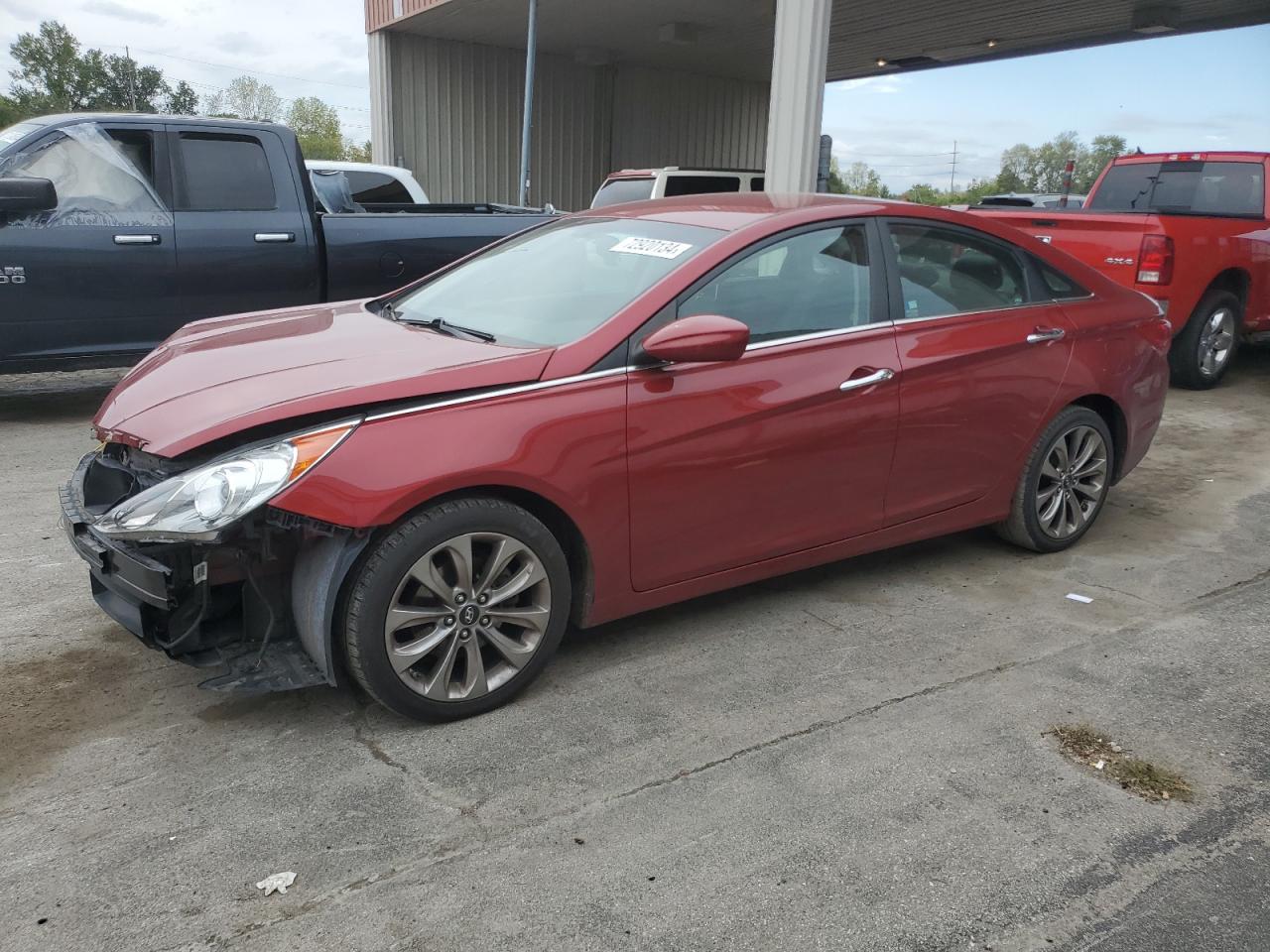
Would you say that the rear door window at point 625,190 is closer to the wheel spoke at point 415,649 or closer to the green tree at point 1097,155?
the wheel spoke at point 415,649

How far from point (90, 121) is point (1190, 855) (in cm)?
699

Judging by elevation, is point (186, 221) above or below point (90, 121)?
below

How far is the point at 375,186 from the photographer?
386 inches

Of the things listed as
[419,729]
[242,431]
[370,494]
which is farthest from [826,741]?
[242,431]

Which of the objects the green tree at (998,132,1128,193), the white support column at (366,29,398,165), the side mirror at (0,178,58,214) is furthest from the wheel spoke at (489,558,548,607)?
the green tree at (998,132,1128,193)

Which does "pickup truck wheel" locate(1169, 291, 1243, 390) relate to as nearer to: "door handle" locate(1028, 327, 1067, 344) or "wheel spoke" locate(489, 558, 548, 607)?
"door handle" locate(1028, 327, 1067, 344)

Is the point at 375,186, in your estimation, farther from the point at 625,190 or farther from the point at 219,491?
the point at 219,491

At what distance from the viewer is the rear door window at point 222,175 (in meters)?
6.67

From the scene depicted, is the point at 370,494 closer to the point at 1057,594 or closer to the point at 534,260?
the point at 534,260

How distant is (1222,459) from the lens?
654 cm

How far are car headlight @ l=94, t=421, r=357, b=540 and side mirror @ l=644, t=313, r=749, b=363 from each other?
981 millimetres

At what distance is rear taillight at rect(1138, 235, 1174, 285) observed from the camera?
25.1 feet

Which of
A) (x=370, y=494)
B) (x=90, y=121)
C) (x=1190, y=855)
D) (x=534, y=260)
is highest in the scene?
(x=90, y=121)

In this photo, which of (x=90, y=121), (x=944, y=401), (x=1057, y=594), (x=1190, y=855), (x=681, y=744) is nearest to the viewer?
(x=1190, y=855)
